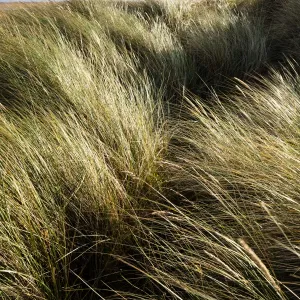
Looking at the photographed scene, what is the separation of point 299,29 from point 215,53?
119 cm

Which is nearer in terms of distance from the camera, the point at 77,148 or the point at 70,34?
the point at 77,148

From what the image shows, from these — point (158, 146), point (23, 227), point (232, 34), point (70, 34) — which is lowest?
point (232, 34)

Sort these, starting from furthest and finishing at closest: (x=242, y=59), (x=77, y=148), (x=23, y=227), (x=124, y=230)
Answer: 1. (x=242, y=59)
2. (x=77, y=148)
3. (x=124, y=230)
4. (x=23, y=227)

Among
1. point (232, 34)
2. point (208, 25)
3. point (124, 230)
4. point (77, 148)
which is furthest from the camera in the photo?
point (208, 25)

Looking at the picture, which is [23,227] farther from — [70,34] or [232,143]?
[70,34]

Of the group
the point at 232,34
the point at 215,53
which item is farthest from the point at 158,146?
the point at 232,34

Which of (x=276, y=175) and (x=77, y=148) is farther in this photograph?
(x=77, y=148)

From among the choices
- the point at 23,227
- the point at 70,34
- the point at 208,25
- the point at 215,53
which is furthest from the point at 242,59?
the point at 23,227

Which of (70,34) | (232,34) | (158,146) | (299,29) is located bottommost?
(299,29)

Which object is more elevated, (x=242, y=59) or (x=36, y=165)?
(x=36, y=165)

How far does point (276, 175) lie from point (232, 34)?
2766 millimetres

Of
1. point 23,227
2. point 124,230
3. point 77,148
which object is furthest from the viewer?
point 77,148

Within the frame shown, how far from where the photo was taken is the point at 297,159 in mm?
1292

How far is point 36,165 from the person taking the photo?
1.29 meters
